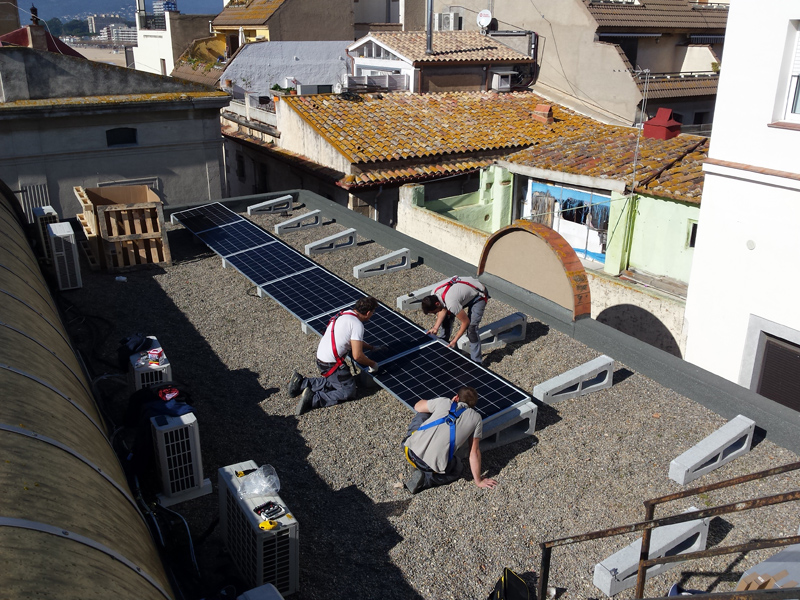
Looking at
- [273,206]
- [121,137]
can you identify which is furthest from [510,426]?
[121,137]

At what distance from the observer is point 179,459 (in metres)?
6.76

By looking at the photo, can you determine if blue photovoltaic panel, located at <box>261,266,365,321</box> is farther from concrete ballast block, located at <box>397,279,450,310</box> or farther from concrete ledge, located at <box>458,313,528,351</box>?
concrete ledge, located at <box>458,313,528,351</box>

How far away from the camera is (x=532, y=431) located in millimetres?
7801

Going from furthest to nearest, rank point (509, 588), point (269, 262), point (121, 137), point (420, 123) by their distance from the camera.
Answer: point (420, 123) < point (121, 137) < point (269, 262) < point (509, 588)

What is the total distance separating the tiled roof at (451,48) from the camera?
2873cm

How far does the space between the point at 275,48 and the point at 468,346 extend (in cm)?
3045

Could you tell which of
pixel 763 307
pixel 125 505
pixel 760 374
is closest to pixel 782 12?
pixel 763 307

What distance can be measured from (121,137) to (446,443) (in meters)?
17.0

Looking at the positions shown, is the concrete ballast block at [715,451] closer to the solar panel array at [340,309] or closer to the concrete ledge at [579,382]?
the concrete ledge at [579,382]

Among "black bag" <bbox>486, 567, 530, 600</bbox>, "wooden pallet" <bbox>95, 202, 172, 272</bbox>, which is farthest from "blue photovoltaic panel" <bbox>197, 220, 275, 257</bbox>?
"black bag" <bbox>486, 567, 530, 600</bbox>

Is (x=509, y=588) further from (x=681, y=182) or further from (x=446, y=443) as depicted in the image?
(x=681, y=182)

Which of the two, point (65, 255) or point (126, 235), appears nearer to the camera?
point (65, 255)

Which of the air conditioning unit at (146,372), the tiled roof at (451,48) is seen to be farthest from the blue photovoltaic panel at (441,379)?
the tiled roof at (451,48)

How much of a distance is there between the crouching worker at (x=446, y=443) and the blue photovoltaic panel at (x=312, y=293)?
380cm
